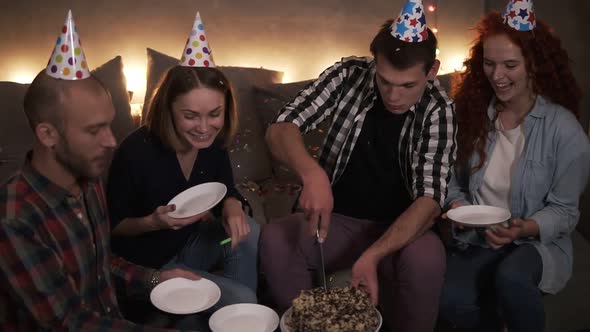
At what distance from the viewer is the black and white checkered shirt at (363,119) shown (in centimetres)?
188

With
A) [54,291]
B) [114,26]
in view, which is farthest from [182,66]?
[114,26]

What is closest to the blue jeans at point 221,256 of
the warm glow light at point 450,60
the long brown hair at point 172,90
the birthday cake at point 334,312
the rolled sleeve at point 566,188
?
the long brown hair at point 172,90

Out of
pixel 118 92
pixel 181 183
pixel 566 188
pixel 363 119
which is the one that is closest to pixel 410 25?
pixel 363 119

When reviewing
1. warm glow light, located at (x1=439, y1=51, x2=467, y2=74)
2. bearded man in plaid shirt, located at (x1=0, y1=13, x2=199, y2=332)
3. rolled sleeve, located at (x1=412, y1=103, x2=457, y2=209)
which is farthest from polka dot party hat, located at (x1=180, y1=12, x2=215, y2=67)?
warm glow light, located at (x1=439, y1=51, x2=467, y2=74)

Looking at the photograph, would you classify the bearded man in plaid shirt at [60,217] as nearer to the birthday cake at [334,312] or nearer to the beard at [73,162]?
the beard at [73,162]

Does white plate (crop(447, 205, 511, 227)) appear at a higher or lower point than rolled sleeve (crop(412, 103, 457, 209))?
lower

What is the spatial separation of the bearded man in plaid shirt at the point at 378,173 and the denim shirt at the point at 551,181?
0.29 meters

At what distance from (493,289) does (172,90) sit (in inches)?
45.5

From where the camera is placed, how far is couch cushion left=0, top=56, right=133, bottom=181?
2230mm

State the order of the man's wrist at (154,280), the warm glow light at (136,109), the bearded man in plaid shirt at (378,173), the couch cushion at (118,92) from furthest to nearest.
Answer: the warm glow light at (136,109), the couch cushion at (118,92), the bearded man in plaid shirt at (378,173), the man's wrist at (154,280)

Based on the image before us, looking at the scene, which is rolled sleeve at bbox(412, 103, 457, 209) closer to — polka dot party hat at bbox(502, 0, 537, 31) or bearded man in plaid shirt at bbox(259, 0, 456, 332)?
bearded man in plaid shirt at bbox(259, 0, 456, 332)

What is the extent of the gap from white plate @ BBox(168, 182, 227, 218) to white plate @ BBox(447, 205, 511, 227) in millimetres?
687

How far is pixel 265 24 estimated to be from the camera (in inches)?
126

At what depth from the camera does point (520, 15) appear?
79.7 inches
